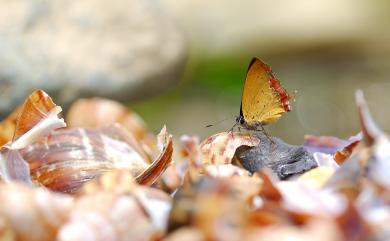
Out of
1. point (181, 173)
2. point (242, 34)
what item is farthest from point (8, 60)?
point (242, 34)

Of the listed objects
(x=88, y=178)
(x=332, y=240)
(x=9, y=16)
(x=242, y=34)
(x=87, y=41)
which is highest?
(x=332, y=240)

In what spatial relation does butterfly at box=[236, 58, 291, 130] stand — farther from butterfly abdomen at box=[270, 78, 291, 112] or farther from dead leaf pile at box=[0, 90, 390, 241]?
dead leaf pile at box=[0, 90, 390, 241]

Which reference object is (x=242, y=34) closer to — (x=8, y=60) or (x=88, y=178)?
(x=8, y=60)

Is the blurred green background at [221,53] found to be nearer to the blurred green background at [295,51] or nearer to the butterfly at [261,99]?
the blurred green background at [295,51]

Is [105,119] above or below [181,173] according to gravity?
below

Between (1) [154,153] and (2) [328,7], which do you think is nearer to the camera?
(1) [154,153]

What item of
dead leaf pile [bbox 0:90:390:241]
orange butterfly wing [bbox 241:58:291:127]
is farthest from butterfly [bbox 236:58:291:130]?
dead leaf pile [bbox 0:90:390:241]

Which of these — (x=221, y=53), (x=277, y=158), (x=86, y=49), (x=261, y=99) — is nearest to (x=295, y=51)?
(x=221, y=53)

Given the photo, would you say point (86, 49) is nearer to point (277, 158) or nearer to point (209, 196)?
point (277, 158)
